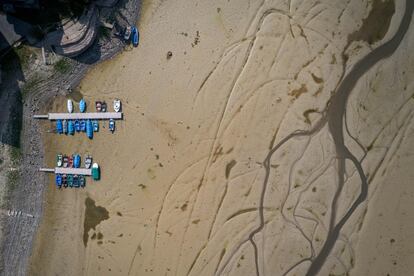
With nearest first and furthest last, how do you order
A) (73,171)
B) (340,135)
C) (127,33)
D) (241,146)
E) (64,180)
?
1. (340,135)
2. (241,146)
3. (127,33)
4. (73,171)
5. (64,180)

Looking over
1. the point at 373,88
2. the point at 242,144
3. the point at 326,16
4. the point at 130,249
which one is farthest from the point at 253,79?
the point at 130,249

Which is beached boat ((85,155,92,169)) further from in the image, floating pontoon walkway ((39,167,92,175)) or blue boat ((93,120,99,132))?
blue boat ((93,120,99,132))

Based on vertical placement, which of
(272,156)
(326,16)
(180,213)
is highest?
(326,16)

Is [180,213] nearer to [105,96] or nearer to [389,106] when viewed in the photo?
[105,96]

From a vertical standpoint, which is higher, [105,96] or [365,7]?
[365,7]

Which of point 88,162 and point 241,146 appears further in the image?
point 88,162

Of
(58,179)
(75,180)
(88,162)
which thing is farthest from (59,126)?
(75,180)

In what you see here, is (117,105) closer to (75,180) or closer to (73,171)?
(73,171)
